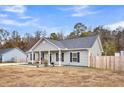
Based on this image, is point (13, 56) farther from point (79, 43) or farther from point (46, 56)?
point (79, 43)

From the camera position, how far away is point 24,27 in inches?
717

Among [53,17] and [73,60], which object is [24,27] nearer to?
[53,17]

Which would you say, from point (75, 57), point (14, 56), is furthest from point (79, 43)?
point (14, 56)

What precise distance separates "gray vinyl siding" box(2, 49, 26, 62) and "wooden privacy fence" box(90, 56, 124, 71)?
13087mm

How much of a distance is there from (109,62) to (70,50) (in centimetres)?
550

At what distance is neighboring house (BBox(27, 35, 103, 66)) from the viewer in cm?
2081

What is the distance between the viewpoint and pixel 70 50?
21938mm

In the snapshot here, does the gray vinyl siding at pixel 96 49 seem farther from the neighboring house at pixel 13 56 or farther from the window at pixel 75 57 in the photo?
the neighboring house at pixel 13 56

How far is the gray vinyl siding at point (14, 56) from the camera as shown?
3004 centimetres

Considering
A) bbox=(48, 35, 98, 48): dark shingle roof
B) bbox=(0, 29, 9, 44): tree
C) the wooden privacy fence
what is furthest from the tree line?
the wooden privacy fence

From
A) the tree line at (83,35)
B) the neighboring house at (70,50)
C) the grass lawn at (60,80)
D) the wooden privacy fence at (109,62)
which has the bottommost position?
the grass lawn at (60,80)

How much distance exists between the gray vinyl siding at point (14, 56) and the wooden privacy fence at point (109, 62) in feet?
42.9

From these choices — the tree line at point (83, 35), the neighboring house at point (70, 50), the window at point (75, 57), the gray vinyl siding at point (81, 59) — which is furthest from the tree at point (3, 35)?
the window at point (75, 57)
